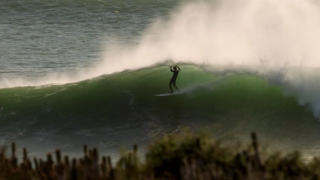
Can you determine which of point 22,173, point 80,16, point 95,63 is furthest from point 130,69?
point 80,16

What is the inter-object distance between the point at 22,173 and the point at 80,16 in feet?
98.8


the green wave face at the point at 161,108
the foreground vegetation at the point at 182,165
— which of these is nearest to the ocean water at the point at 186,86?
the green wave face at the point at 161,108

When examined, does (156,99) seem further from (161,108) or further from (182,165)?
(182,165)

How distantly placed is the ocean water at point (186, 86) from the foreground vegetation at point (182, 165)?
5.09 meters

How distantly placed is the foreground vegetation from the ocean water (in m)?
5.09

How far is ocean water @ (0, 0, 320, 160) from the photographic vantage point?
15719 mm

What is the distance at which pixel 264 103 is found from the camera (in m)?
17.2

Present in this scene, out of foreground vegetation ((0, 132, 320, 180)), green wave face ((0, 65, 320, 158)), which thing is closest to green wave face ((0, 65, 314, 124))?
green wave face ((0, 65, 320, 158))

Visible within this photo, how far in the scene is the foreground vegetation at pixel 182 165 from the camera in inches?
306

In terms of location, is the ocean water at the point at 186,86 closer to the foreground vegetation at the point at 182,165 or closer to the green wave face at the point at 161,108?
the green wave face at the point at 161,108

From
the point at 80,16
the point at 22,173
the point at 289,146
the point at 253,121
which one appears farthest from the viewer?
the point at 80,16

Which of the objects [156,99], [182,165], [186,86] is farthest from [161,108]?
[182,165]

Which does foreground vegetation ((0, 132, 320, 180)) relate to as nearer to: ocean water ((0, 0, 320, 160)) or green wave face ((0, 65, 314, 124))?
ocean water ((0, 0, 320, 160))

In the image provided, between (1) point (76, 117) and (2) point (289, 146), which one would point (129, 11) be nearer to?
(1) point (76, 117)
